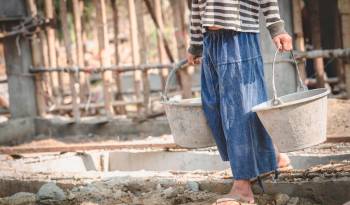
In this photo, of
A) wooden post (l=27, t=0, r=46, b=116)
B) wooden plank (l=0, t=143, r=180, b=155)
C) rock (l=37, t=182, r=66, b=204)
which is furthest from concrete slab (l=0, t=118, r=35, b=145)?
rock (l=37, t=182, r=66, b=204)

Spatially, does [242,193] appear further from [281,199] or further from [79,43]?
[79,43]

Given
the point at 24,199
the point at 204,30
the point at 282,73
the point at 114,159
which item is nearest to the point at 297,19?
the point at 282,73

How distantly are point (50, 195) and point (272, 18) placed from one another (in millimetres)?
1883

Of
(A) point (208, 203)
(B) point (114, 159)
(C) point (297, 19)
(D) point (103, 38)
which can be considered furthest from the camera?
(D) point (103, 38)

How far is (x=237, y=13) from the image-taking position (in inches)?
130

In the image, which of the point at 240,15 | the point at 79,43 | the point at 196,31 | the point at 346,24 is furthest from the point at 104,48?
the point at 240,15

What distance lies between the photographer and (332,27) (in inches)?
424

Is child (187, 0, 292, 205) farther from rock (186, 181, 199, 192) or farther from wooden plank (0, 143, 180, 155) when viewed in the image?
wooden plank (0, 143, 180, 155)

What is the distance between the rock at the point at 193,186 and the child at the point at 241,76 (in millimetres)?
385

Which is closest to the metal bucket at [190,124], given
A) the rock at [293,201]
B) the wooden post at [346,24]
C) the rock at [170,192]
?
the rock at [170,192]

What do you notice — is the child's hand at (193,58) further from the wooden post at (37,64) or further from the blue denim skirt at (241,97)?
the wooden post at (37,64)

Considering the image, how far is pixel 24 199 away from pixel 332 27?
811 cm

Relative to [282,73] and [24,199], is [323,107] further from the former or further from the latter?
[282,73]

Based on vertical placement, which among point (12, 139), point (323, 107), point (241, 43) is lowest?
point (12, 139)
